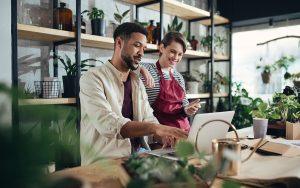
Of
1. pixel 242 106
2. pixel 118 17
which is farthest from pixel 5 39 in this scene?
pixel 242 106

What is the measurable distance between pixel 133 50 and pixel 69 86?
736 mm

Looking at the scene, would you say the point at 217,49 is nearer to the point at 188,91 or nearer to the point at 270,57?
the point at 270,57

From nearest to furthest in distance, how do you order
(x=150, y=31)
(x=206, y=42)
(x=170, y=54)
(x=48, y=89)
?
1. (x=48, y=89)
2. (x=170, y=54)
3. (x=150, y=31)
4. (x=206, y=42)

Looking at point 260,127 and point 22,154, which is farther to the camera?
point 260,127

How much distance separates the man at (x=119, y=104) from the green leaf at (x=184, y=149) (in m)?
0.81

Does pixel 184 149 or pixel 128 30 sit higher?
pixel 128 30

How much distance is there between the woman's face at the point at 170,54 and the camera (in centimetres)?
262

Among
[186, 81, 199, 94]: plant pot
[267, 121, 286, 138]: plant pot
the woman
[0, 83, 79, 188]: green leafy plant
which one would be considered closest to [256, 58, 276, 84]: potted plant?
[186, 81, 199, 94]: plant pot

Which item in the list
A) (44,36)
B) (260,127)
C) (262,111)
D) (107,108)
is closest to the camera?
(107,108)

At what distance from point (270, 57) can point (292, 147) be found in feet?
11.2

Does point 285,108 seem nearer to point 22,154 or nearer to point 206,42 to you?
point 22,154

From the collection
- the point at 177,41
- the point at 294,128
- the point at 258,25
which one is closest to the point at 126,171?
the point at 294,128

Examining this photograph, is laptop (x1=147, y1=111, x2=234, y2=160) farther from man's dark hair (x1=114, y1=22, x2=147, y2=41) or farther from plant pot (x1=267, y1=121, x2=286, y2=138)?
man's dark hair (x1=114, y1=22, x2=147, y2=41)

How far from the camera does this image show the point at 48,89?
235cm
